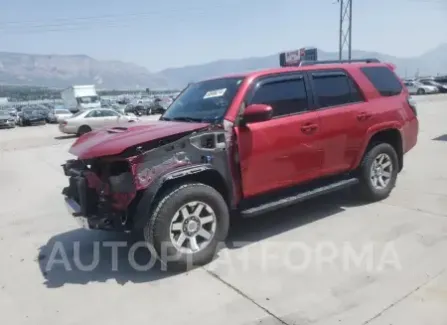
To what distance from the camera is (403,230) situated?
4.50 m

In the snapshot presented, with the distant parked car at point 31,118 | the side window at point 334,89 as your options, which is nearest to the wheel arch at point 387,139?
the side window at point 334,89

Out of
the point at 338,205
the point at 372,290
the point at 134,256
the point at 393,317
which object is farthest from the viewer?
the point at 338,205

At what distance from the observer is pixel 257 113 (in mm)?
3922

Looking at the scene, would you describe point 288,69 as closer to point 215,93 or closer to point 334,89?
point 334,89

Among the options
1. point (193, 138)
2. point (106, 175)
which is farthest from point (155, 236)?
point (193, 138)

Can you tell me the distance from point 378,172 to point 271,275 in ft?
8.83

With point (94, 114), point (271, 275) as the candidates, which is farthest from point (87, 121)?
point (271, 275)

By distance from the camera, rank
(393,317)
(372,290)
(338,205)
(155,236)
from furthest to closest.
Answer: (338,205) < (155,236) < (372,290) < (393,317)

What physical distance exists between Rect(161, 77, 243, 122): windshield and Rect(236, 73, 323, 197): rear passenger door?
0.85 ft

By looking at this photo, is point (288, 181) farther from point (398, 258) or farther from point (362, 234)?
point (398, 258)

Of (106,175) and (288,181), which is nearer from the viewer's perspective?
(106,175)

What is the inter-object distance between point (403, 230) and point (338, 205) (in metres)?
1.13

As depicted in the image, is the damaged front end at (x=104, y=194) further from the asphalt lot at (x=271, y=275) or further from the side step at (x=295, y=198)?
the side step at (x=295, y=198)

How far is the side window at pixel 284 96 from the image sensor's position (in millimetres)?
4375
